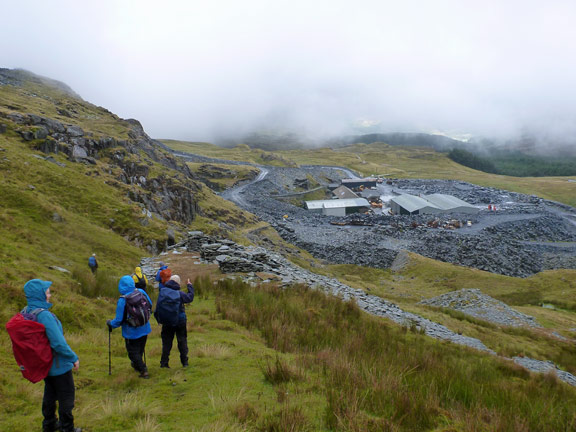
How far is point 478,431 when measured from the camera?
5.00 m

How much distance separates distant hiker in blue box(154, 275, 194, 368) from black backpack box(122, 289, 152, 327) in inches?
22.9

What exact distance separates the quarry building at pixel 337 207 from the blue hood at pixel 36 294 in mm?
82913

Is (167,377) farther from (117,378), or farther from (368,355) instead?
(368,355)

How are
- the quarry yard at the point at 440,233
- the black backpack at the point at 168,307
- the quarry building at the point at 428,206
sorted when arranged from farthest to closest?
the quarry building at the point at 428,206, the quarry yard at the point at 440,233, the black backpack at the point at 168,307

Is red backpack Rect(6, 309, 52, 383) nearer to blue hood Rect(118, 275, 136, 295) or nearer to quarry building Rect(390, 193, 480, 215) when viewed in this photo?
blue hood Rect(118, 275, 136, 295)

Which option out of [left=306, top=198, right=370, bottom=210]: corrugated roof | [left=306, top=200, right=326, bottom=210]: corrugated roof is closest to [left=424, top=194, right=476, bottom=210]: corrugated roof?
[left=306, top=198, right=370, bottom=210]: corrugated roof

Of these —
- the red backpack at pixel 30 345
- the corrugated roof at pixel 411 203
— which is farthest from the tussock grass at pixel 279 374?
the corrugated roof at pixel 411 203

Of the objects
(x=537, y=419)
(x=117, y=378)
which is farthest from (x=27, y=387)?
(x=537, y=419)

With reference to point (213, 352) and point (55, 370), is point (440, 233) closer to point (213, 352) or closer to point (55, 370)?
point (213, 352)

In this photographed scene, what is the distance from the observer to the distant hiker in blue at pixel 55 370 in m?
4.97

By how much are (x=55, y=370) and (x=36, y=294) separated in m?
1.27

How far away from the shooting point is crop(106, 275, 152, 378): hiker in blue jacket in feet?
22.8

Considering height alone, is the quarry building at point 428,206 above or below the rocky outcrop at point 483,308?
above

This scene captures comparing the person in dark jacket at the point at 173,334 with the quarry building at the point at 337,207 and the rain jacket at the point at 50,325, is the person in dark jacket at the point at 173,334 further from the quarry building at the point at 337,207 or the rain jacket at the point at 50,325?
the quarry building at the point at 337,207
